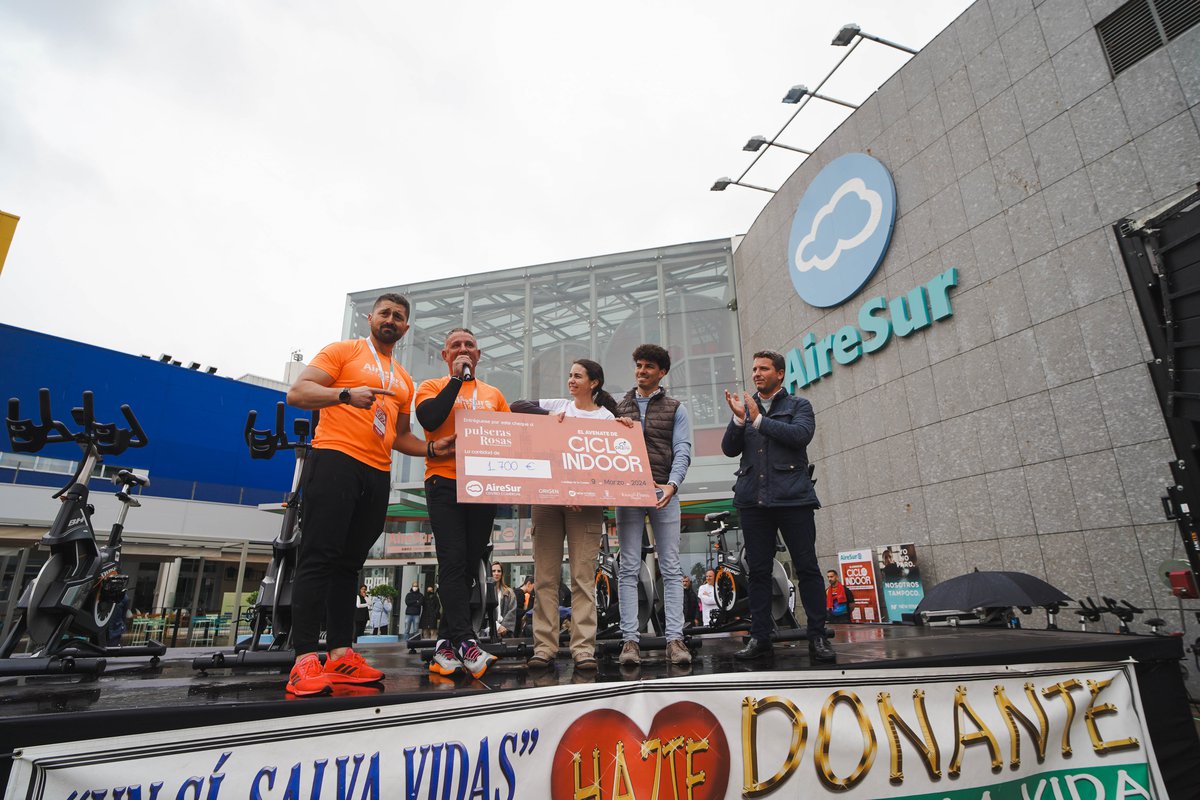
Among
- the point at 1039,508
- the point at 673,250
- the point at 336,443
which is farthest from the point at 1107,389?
the point at 673,250

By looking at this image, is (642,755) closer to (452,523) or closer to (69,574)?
(452,523)

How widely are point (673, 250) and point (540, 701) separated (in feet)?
58.5

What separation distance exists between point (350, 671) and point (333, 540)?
59cm

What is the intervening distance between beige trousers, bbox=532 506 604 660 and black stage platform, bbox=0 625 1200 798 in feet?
0.71

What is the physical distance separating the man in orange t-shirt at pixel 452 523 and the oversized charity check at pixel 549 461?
157mm

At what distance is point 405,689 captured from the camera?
2438 mm

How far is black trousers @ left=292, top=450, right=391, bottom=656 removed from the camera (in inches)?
102

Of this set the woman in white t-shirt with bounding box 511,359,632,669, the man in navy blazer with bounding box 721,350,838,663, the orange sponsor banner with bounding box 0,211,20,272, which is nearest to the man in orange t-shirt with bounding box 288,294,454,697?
the woman in white t-shirt with bounding box 511,359,632,669

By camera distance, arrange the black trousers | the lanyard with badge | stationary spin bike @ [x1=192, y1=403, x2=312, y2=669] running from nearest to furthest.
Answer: the black trousers
the lanyard with badge
stationary spin bike @ [x1=192, y1=403, x2=312, y2=669]

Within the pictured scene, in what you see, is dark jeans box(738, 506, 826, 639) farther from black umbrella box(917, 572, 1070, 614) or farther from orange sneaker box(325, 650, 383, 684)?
black umbrella box(917, 572, 1070, 614)

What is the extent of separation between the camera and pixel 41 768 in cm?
170

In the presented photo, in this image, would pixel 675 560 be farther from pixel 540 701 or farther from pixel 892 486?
pixel 892 486

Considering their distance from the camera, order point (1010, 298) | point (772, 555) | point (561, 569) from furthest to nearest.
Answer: point (1010, 298)
point (772, 555)
point (561, 569)

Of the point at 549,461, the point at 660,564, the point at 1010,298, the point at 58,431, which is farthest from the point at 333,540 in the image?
the point at 1010,298
